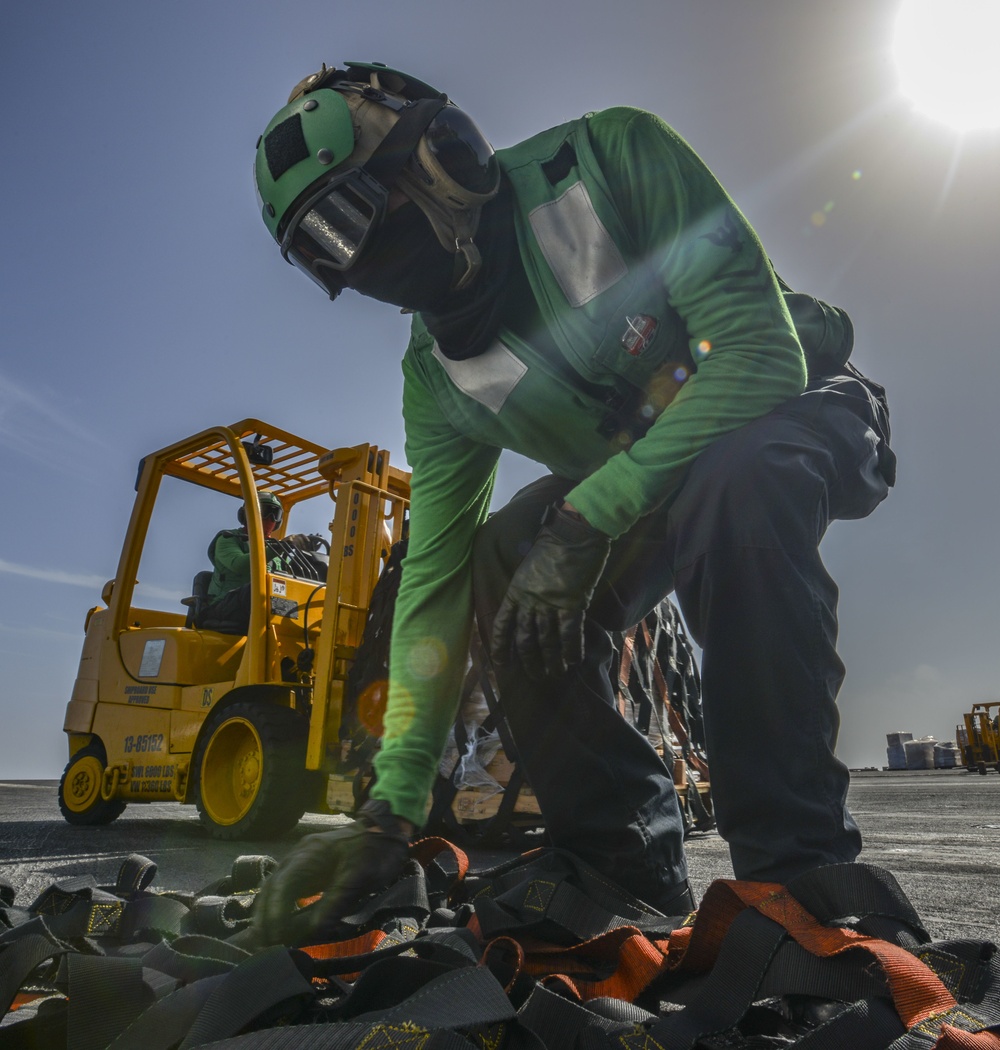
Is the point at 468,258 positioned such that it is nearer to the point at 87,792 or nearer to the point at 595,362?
the point at 595,362

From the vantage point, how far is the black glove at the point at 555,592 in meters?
1.65

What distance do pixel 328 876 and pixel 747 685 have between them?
0.89 metres

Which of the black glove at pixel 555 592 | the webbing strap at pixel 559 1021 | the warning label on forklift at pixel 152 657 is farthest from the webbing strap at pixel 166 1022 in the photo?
the warning label on forklift at pixel 152 657

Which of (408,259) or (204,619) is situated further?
(204,619)

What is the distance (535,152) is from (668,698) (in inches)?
185

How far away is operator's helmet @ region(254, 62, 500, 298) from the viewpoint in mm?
1866

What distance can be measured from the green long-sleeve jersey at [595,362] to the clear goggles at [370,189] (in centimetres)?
13

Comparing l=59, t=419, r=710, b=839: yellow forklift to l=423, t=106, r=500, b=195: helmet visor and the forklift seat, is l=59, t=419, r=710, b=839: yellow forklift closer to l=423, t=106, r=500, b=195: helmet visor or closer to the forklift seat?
the forklift seat

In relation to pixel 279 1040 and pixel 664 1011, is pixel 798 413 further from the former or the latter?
pixel 279 1040

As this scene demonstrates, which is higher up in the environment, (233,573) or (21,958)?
(233,573)

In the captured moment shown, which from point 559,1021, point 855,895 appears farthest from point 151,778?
point 855,895

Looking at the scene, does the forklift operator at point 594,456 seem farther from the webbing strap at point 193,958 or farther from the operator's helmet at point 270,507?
the operator's helmet at point 270,507

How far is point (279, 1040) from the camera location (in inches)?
32.3

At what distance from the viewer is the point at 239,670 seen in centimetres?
584
